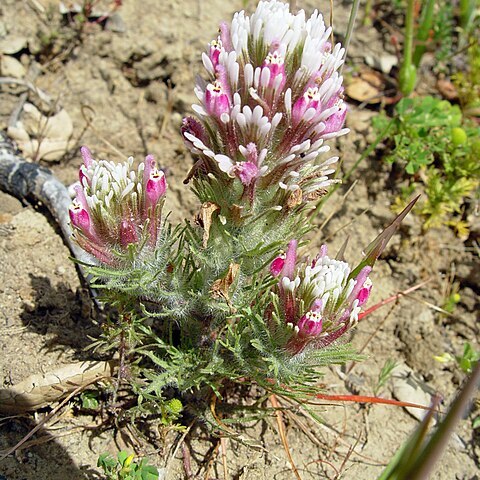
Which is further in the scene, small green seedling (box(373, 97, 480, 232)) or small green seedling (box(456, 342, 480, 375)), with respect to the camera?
small green seedling (box(373, 97, 480, 232))

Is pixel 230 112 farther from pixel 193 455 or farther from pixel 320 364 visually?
pixel 193 455

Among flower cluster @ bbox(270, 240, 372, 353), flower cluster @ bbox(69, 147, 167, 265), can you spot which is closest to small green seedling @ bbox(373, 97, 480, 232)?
flower cluster @ bbox(270, 240, 372, 353)

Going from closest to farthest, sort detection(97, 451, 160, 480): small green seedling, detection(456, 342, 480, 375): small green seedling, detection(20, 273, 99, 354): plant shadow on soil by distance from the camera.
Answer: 1. detection(97, 451, 160, 480): small green seedling
2. detection(20, 273, 99, 354): plant shadow on soil
3. detection(456, 342, 480, 375): small green seedling

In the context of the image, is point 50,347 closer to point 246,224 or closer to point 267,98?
point 246,224

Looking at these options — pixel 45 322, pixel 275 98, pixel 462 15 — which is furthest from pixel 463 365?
pixel 462 15

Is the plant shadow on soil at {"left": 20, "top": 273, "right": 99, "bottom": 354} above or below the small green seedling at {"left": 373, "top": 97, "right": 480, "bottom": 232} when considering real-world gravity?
below

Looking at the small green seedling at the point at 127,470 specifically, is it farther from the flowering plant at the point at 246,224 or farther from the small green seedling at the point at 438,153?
the small green seedling at the point at 438,153

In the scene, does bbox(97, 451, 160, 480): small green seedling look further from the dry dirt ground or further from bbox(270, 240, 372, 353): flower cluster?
bbox(270, 240, 372, 353): flower cluster
